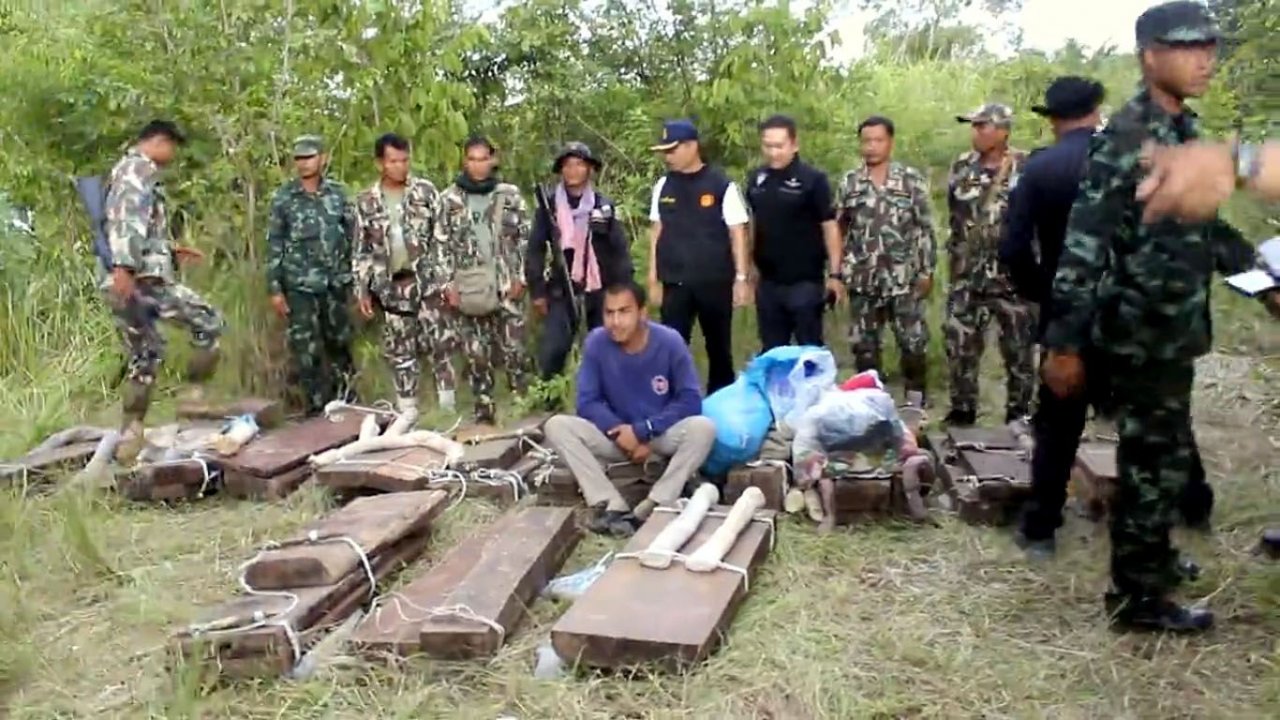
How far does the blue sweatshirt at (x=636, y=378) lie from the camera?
563 cm

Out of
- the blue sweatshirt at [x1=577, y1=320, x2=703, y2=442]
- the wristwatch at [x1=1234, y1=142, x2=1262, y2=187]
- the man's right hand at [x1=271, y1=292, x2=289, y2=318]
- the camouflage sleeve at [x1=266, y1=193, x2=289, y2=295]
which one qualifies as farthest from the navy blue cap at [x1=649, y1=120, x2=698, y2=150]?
the wristwatch at [x1=1234, y1=142, x2=1262, y2=187]

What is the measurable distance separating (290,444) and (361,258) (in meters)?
1.41

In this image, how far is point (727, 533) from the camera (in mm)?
4711

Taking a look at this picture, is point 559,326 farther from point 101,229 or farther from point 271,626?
point 271,626

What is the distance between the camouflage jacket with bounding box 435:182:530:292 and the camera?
23.8 feet

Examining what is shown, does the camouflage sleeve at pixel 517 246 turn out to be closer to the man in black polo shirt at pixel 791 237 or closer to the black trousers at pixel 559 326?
the black trousers at pixel 559 326

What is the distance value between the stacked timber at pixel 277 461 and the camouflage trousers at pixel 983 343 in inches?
137

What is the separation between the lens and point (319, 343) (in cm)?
759

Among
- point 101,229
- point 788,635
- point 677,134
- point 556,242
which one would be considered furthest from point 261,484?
point 788,635

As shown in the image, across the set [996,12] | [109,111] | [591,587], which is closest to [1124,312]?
[591,587]

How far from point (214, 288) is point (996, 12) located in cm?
1178

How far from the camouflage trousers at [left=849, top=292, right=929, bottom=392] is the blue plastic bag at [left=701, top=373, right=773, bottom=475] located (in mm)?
1636

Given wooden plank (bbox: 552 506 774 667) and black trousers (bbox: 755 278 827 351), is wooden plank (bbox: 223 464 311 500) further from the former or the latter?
black trousers (bbox: 755 278 827 351)

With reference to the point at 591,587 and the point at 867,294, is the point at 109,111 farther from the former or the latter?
the point at 591,587
